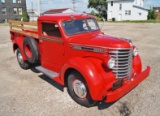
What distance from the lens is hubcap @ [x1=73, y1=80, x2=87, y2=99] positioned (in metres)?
3.88

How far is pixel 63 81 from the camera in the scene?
4.33 meters

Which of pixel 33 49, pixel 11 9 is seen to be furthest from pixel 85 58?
pixel 11 9

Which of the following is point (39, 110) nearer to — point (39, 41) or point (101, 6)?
point (39, 41)

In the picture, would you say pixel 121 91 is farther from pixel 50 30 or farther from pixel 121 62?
pixel 50 30

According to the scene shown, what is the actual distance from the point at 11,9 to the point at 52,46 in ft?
140

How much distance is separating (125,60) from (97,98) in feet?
3.32

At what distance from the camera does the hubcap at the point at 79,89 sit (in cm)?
388

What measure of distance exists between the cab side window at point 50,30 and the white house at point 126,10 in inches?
1424

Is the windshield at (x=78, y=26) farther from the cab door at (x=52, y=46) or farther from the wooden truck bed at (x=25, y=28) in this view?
the wooden truck bed at (x=25, y=28)

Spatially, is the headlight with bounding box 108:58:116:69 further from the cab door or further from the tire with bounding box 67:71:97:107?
the cab door

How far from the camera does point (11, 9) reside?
1681 inches

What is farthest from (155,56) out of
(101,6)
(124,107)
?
(101,6)

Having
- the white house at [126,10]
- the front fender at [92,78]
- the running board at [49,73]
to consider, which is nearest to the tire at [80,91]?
the front fender at [92,78]

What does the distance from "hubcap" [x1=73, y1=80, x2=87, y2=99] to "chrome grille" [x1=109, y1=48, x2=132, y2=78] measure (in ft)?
2.50
